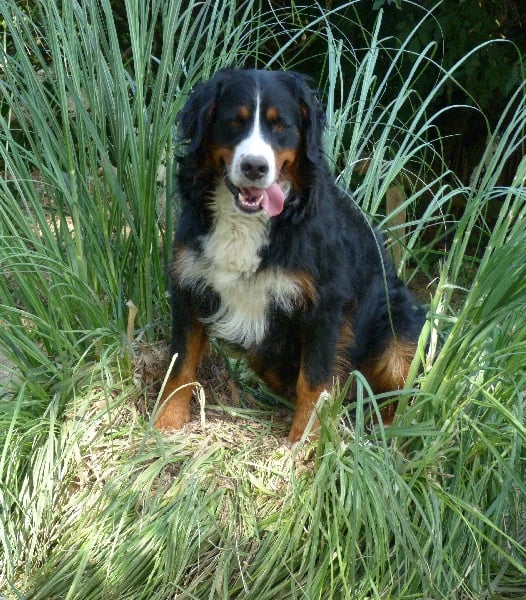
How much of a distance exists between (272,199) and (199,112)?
38 centimetres

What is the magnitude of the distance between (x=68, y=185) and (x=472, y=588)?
2082 mm

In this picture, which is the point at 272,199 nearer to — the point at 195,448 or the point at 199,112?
the point at 199,112

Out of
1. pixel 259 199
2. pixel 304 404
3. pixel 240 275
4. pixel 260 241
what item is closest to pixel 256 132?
pixel 259 199

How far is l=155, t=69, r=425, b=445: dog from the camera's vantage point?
3.01m

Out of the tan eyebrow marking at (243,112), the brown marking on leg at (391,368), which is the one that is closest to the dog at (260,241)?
the tan eyebrow marking at (243,112)

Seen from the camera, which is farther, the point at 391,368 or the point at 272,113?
the point at 391,368

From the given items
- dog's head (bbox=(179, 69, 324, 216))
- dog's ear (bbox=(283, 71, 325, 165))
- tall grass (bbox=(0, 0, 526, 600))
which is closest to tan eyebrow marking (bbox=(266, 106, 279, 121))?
dog's head (bbox=(179, 69, 324, 216))

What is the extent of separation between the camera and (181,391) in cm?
331

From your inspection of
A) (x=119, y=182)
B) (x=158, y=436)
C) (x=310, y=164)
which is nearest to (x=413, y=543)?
(x=158, y=436)

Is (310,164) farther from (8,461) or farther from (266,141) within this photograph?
(8,461)

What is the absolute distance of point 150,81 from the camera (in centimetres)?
391

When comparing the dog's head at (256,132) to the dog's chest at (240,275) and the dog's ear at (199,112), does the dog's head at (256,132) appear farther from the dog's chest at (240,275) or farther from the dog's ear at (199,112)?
the dog's chest at (240,275)

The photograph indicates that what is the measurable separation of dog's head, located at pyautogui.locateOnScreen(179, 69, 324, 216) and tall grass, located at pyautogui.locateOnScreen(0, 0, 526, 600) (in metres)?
0.50

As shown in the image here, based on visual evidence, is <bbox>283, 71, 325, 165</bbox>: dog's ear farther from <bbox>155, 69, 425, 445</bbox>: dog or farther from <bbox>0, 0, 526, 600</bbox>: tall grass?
<bbox>0, 0, 526, 600</bbox>: tall grass
